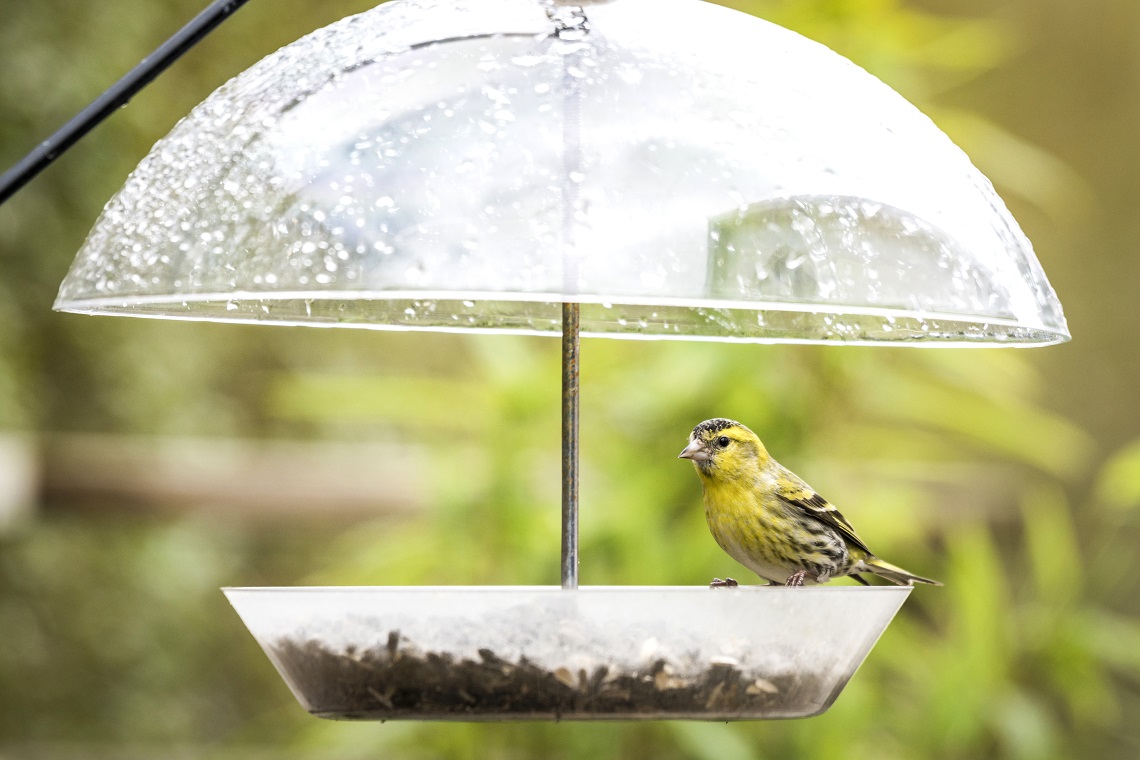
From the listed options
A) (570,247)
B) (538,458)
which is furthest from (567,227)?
(538,458)

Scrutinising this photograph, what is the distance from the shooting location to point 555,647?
37.6 inches

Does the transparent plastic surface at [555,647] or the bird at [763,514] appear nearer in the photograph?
the transparent plastic surface at [555,647]

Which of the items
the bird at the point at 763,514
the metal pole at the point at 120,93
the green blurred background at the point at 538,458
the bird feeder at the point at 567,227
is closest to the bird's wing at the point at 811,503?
the bird at the point at 763,514

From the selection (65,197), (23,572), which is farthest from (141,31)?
(23,572)

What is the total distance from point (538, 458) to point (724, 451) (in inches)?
56.8

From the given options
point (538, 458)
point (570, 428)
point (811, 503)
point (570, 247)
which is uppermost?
point (570, 247)

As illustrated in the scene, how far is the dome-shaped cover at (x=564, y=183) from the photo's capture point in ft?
2.60

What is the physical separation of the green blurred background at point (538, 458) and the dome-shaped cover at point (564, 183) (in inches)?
67.5

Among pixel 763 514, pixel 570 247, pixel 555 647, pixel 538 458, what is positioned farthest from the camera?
pixel 538 458

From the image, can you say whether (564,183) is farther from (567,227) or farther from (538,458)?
(538,458)

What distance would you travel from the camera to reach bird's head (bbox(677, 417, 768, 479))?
4.65ft

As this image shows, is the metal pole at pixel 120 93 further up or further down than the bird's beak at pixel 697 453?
further up

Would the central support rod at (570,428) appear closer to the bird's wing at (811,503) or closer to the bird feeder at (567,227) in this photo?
the bird feeder at (567,227)

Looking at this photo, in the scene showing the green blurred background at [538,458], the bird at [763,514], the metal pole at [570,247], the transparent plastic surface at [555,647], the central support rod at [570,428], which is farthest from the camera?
the green blurred background at [538,458]
